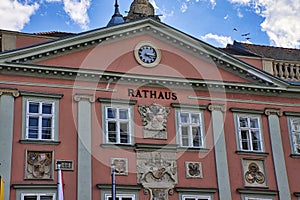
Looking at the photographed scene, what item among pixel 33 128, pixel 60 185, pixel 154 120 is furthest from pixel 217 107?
pixel 60 185

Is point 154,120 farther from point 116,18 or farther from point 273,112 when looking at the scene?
point 116,18

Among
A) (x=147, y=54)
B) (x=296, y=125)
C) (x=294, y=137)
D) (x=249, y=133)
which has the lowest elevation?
(x=294, y=137)

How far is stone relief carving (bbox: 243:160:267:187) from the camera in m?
23.0

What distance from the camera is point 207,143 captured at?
75.6 ft

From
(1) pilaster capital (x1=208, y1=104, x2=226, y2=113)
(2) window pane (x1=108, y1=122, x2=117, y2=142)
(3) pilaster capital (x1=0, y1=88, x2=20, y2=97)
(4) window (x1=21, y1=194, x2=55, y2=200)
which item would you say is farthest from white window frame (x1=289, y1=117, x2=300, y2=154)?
(3) pilaster capital (x1=0, y1=88, x2=20, y2=97)

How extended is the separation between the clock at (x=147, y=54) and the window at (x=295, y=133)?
6996 millimetres

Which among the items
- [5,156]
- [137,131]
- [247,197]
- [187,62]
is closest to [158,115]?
[137,131]

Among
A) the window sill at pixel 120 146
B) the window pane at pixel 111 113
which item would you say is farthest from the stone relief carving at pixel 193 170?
the window pane at pixel 111 113

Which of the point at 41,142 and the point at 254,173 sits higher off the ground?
the point at 41,142

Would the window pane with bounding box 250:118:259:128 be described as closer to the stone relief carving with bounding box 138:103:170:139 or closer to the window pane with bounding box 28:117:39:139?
the stone relief carving with bounding box 138:103:170:139

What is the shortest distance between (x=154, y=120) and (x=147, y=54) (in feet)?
10.3

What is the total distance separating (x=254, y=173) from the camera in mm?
23156

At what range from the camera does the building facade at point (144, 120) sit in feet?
68.0

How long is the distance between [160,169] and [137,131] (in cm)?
185
